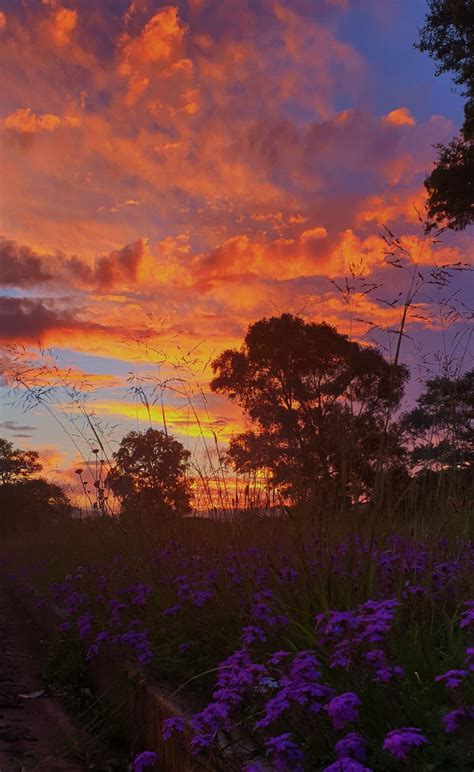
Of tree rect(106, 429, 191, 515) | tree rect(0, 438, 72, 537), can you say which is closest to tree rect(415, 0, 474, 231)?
tree rect(106, 429, 191, 515)

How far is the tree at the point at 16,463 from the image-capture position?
159 ft

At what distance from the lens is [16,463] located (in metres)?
49.4

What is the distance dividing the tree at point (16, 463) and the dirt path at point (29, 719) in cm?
4396

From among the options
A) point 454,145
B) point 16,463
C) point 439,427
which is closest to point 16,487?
point 16,463

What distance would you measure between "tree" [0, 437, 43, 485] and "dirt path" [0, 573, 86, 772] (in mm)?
43959

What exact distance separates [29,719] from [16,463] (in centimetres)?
4781

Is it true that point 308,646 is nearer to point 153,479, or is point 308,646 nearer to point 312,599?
point 312,599

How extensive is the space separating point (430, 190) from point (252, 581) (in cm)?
1340

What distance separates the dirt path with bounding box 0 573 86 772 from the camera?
137 inches

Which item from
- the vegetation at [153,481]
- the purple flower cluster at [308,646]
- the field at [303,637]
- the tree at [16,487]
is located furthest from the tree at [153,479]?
the tree at [16,487]

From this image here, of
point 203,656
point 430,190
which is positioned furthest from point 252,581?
point 430,190

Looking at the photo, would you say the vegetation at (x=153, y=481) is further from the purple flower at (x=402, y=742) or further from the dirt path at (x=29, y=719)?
the purple flower at (x=402, y=742)

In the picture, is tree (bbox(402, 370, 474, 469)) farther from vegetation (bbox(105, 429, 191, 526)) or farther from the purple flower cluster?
vegetation (bbox(105, 429, 191, 526))

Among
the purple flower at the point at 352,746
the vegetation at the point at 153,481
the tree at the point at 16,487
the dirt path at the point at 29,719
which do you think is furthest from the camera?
the tree at the point at 16,487
